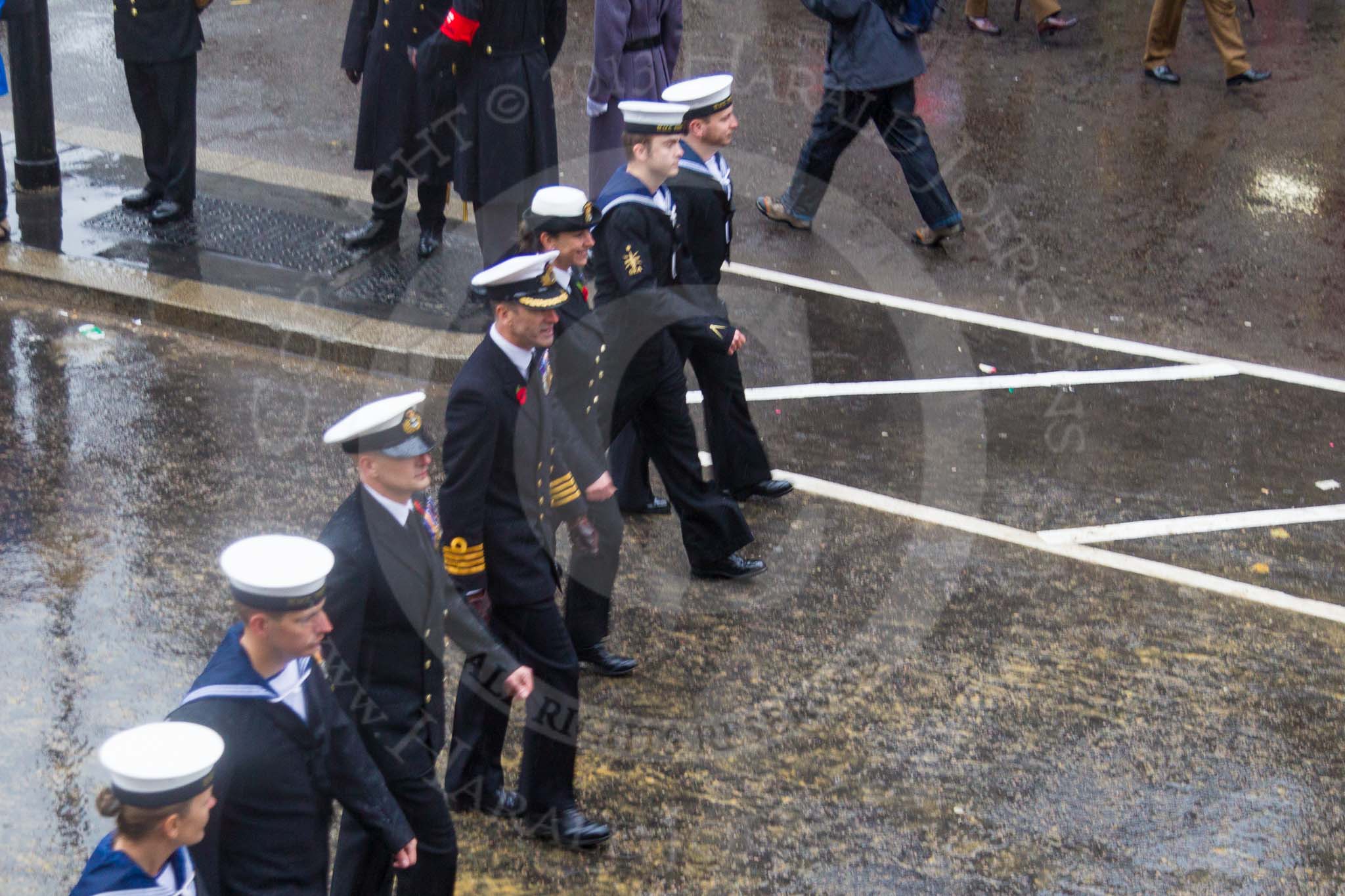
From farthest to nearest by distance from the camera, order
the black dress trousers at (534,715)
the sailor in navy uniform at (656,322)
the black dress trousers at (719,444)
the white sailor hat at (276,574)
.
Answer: the black dress trousers at (719,444) < the sailor in navy uniform at (656,322) < the black dress trousers at (534,715) < the white sailor hat at (276,574)

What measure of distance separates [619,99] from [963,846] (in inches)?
213

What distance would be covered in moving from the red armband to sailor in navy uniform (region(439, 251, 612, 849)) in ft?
11.6

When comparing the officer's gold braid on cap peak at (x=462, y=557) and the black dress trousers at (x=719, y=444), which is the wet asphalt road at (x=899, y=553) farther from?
the officer's gold braid on cap peak at (x=462, y=557)

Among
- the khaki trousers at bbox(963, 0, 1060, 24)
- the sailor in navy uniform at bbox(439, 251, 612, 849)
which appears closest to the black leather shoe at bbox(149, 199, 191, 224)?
the sailor in navy uniform at bbox(439, 251, 612, 849)

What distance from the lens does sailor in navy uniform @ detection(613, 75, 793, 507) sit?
6.41 m

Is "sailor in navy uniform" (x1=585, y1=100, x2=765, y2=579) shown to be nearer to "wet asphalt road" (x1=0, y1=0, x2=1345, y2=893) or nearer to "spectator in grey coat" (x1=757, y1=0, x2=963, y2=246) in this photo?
"wet asphalt road" (x1=0, y1=0, x2=1345, y2=893)

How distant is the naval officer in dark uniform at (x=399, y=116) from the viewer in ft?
27.5

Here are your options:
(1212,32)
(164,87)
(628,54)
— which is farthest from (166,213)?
(1212,32)

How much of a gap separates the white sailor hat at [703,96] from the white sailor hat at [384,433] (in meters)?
2.85

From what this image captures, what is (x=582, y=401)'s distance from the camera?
5.38 m

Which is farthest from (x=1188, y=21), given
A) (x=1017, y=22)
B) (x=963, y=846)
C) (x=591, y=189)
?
(x=963, y=846)

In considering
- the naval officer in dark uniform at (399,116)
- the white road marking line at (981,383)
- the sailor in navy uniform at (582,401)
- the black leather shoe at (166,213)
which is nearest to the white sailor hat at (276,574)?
the sailor in navy uniform at (582,401)

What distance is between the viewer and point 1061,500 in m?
7.01

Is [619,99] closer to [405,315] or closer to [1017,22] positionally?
[405,315]
